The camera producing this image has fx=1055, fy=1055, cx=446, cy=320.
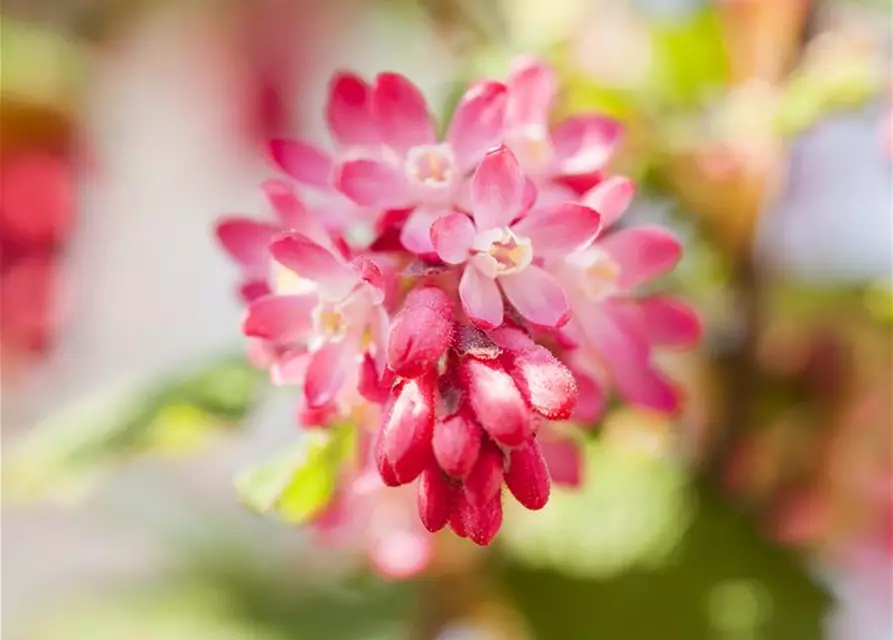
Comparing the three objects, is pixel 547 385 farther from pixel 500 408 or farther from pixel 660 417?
pixel 660 417

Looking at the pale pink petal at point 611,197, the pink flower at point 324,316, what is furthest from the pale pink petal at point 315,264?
the pale pink petal at point 611,197

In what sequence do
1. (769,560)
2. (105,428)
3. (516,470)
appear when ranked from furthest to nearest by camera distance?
(769,560), (105,428), (516,470)

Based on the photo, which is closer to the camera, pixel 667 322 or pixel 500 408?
pixel 500 408

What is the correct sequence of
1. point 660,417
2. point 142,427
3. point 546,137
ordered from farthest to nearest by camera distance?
point 660,417 → point 142,427 → point 546,137

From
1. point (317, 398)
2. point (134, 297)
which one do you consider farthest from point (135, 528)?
point (317, 398)

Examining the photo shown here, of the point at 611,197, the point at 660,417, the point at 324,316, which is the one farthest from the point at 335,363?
the point at 660,417

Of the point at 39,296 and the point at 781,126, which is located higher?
the point at 781,126

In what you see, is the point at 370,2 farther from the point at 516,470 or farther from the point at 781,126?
the point at 516,470
